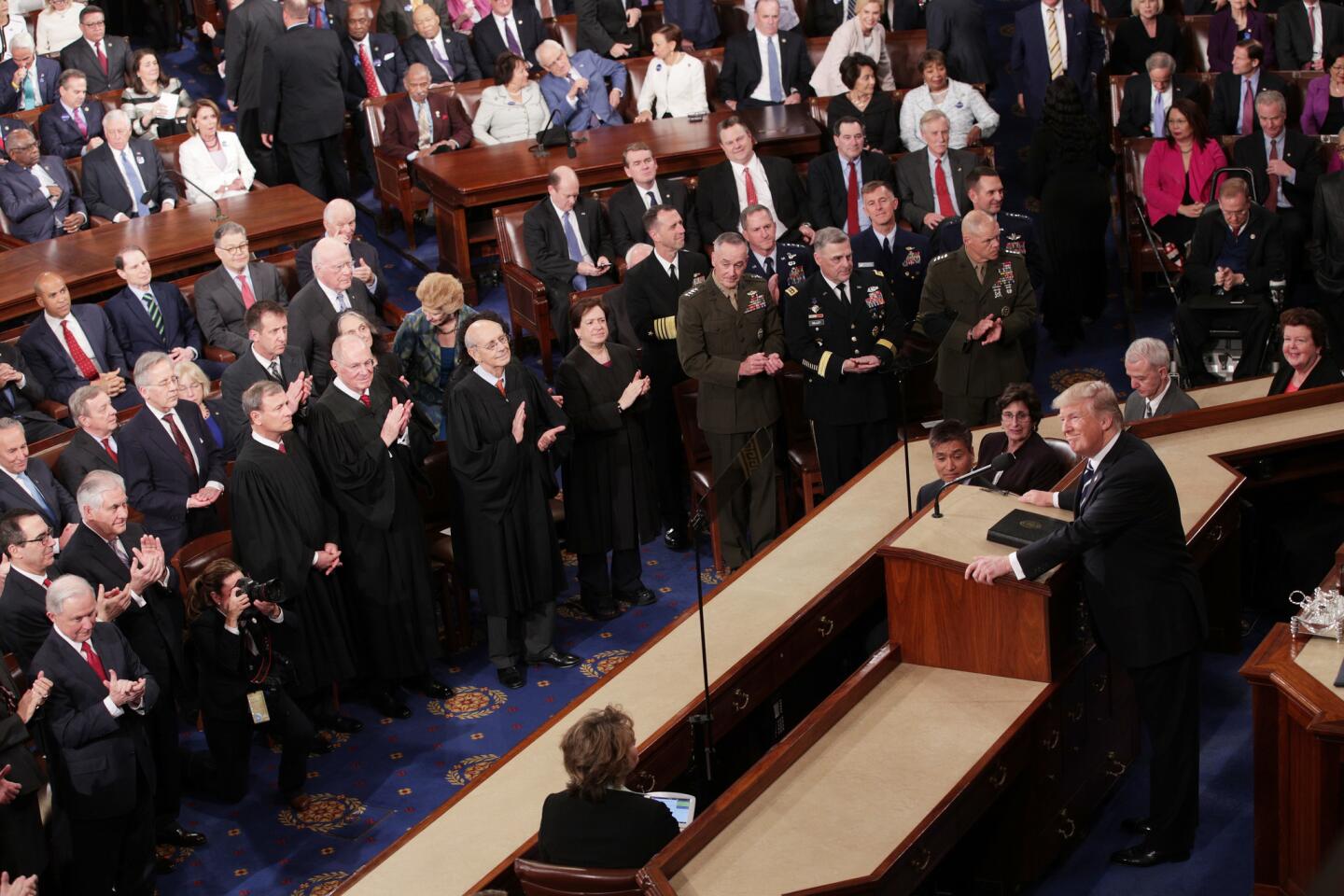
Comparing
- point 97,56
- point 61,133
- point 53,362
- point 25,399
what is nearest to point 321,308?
point 53,362

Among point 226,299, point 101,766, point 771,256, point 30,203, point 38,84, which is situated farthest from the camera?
point 38,84

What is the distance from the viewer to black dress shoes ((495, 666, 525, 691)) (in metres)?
6.42

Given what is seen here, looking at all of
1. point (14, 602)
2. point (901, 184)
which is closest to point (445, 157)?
point (901, 184)

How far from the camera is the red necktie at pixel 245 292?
7812mm

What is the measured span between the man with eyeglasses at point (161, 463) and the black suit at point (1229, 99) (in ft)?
19.2

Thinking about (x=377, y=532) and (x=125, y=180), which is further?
(x=125, y=180)

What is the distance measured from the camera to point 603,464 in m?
6.73

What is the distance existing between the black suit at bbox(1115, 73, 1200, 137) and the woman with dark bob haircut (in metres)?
1.30

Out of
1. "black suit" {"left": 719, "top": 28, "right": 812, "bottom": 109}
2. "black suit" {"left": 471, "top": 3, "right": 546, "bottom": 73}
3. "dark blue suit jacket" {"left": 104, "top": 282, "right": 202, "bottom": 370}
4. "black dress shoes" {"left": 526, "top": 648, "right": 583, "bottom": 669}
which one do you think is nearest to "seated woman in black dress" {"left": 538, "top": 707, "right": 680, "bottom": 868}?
"black dress shoes" {"left": 526, "top": 648, "right": 583, "bottom": 669}

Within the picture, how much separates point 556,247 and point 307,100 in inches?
97.0

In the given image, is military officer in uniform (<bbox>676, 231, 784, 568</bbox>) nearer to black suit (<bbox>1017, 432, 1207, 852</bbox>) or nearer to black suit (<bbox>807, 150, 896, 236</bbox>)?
black suit (<bbox>807, 150, 896, 236</bbox>)

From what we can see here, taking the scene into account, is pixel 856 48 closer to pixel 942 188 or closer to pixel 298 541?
pixel 942 188

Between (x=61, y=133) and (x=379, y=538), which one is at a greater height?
(x=61, y=133)

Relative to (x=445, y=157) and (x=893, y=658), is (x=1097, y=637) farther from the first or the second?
(x=445, y=157)
